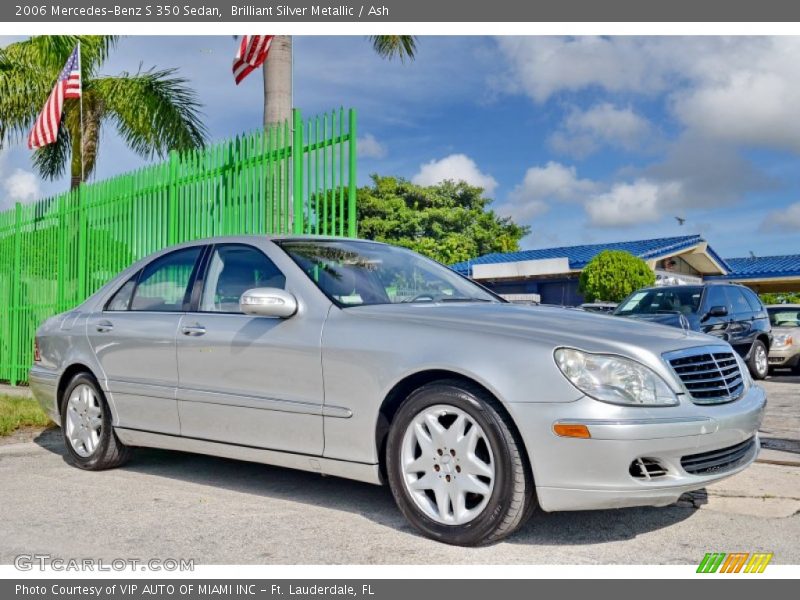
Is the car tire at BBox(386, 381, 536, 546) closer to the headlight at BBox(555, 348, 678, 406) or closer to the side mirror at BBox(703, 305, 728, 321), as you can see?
the headlight at BBox(555, 348, 678, 406)

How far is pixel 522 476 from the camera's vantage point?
3.77 m

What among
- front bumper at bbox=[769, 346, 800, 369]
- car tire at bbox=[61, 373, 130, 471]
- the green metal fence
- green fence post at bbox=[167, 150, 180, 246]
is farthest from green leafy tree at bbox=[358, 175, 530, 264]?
car tire at bbox=[61, 373, 130, 471]

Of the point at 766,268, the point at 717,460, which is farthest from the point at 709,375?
the point at 766,268

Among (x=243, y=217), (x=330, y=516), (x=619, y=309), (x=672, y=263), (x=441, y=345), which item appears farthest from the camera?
(x=672, y=263)

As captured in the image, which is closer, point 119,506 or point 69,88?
point 119,506

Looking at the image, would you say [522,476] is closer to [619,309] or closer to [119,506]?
[119,506]

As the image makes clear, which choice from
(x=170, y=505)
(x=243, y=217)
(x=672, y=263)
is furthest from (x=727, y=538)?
(x=672, y=263)

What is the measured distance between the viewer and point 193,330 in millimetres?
5195

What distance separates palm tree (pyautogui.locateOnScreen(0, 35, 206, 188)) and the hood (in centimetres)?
1255

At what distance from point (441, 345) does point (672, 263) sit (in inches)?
1005

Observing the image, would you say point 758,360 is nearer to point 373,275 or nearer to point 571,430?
point 373,275

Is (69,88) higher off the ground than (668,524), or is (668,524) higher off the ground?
(69,88)

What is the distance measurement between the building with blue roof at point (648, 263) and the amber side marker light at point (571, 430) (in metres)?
20.2

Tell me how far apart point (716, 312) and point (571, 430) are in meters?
9.26
